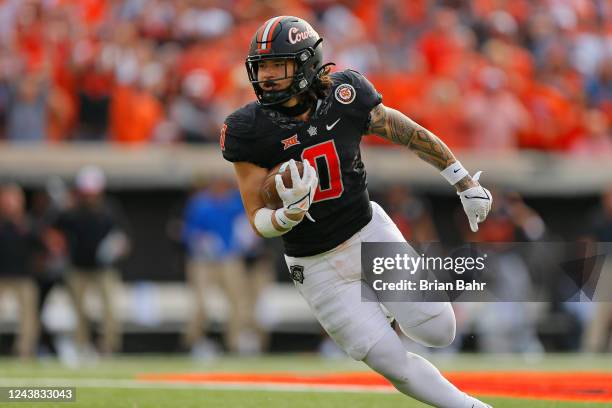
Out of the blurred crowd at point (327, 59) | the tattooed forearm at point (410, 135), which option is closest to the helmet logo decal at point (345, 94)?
the tattooed forearm at point (410, 135)

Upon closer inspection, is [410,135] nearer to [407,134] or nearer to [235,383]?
[407,134]

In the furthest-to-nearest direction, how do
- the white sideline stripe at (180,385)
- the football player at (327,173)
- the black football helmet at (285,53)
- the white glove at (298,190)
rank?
the white sideline stripe at (180,385), the black football helmet at (285,53), the football player at (327,173), the white glove at (298,190)

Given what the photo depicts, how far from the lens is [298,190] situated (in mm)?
4605

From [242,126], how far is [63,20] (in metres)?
7.87

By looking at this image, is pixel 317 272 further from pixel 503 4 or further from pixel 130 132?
pixel 503 4

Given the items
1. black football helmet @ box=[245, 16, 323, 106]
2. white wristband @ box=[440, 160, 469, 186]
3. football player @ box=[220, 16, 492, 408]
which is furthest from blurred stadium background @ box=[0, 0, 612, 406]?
black football helmet @ box=[245, 16, 323, 106]

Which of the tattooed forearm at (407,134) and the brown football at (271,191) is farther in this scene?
the tattooed forearm at (407,134)

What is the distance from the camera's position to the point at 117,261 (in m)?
11.7

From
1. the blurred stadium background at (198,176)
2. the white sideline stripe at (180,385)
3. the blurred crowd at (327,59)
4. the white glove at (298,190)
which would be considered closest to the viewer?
the white glove at (298,190)

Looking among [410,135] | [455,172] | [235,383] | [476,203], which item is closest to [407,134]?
[410,135]

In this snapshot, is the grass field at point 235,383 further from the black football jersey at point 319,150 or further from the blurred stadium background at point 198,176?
the black football jersey at point 319,150

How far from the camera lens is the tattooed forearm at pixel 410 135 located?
204 inches

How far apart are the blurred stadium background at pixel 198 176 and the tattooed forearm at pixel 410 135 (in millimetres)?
5850

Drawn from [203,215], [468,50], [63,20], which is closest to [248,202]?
[203,215]
